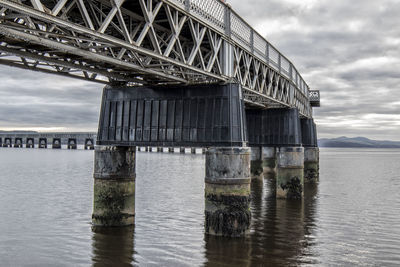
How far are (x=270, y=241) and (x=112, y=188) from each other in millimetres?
8623

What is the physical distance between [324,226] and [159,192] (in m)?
17.8

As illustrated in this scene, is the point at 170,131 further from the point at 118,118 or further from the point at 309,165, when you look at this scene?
the point at 309,165

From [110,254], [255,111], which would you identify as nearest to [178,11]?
[110,254]

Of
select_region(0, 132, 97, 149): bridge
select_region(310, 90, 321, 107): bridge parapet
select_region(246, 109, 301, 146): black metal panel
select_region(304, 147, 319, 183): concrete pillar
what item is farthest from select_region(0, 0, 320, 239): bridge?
select_region(0, 132, 97, 149): bridge

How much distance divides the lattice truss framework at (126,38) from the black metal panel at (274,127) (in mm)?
10345

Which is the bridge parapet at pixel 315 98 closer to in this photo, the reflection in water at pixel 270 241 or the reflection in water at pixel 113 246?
the reflection in water at pixel 270 241

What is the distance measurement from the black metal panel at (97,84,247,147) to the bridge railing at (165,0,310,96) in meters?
3.38

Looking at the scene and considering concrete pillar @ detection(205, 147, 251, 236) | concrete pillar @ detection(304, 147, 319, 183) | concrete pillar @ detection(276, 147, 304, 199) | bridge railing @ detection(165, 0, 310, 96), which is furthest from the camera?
concrete pillar @ detection(304, 147, 319, 183)

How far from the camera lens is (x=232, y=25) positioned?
20906 millimetres

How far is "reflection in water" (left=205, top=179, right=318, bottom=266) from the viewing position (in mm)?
15484

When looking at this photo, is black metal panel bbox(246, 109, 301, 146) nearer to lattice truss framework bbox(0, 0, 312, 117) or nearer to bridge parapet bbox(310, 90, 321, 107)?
lattice truss framework bbox(0, 0, 312, 117)

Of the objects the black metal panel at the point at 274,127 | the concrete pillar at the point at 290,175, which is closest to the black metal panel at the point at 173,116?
the concrete pillar at the point at 290,175

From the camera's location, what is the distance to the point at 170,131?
20.2m

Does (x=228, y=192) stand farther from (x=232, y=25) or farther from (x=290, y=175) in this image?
(x=290, y=175)
